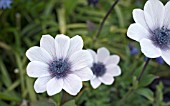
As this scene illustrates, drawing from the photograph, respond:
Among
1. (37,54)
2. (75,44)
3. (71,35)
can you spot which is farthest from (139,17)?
(71,35)

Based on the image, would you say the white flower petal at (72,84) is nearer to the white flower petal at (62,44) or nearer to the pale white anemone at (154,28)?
the white flower petal at (62,44)

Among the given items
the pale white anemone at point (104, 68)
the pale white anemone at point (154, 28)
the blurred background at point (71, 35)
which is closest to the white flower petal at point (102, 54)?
the pale white anemone at point (104, 68)

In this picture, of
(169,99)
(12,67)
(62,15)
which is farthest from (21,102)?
(169,99)

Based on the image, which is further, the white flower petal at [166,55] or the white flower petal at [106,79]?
the white flower petal at [106,79]

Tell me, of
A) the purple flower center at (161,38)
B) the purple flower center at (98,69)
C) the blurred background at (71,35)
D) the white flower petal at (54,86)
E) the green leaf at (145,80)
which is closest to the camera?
the white flower petal at (54,86)

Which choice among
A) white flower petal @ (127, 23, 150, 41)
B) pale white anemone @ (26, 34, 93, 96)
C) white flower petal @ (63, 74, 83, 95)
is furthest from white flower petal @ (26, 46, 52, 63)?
white flower petal @ (127, 23, 150, 41)

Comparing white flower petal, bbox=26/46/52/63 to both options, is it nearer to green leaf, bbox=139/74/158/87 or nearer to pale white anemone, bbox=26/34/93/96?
pale white anemone, bbox=26/34/93/96

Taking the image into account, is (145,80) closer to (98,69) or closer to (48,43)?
(98,69)

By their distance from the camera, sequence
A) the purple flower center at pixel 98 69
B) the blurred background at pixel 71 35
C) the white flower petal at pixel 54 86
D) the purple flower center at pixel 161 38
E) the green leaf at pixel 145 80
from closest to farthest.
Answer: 1. the white flower petal at pixel 54 86
2. the purple flower center at pixel 161 38
3. the green leaf at pixel 145 80
4. the purple flower center at pixel 98 69
5. the blurred background at pixel 71 35
